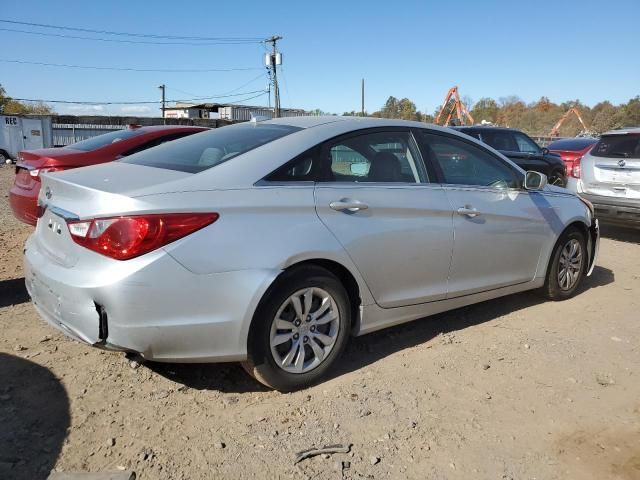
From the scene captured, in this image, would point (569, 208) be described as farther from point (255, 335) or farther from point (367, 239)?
point (255, 335)

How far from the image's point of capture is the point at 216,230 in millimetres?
2744

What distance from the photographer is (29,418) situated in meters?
2.80

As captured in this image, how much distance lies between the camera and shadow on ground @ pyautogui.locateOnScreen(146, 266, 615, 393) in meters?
3.31

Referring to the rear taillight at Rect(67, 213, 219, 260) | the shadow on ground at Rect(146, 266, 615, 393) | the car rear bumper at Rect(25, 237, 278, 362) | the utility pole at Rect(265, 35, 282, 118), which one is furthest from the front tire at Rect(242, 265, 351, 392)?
the utility pole at Rect(265, 35, 282, 118)

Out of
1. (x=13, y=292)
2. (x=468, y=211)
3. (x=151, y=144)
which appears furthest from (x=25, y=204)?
(x=468, y=211)

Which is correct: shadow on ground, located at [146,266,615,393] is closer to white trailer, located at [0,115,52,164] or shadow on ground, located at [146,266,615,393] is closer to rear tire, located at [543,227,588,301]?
rear tire, located at [543,227,588,301]

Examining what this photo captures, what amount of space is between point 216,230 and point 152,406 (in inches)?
42.4

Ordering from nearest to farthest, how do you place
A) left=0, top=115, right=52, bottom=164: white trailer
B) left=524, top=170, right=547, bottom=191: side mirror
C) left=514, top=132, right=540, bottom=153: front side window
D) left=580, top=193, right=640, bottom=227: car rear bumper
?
left=524, top=170, right=547, bottom=191: side mirror, left=580, top=193, right=640, bottom=227: car rear bumper, left=514, top=132, right=540, bottom=153: front side window, left=0, top=115, right=52, bottom=164: white trailer

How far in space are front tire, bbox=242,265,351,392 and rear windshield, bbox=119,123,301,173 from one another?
2.74 feet

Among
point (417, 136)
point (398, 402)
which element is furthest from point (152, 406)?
point (417, 136)

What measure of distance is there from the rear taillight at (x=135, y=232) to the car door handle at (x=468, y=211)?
6.52 ft

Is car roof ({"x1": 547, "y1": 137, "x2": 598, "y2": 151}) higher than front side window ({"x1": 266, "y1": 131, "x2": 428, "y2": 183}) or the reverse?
higher

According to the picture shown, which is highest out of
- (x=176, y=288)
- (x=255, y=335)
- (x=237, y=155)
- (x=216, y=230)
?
(x=237, y=155)

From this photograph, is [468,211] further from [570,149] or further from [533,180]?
[570,149]
